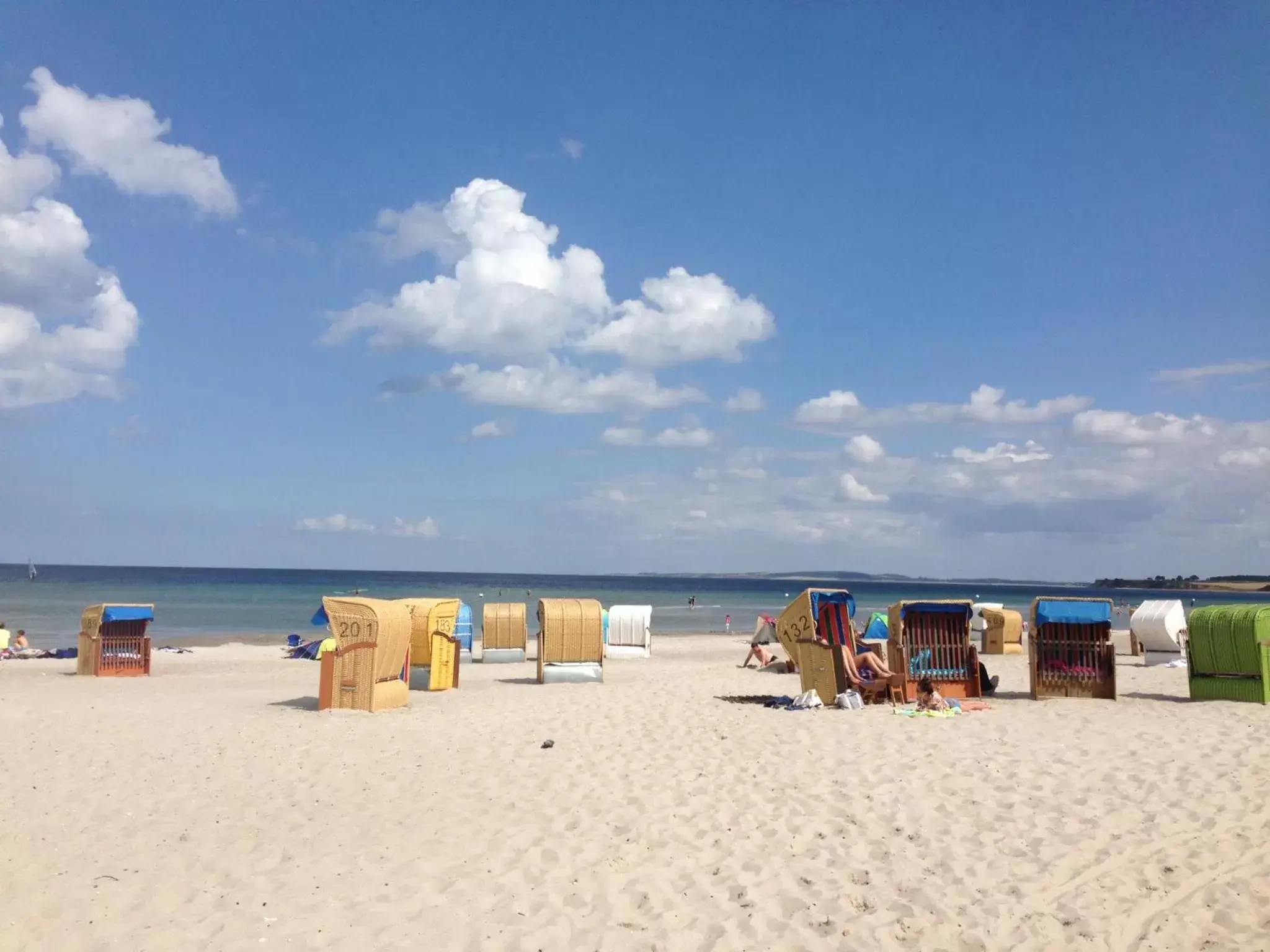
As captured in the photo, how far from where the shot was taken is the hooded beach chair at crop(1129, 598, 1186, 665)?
2123 cm

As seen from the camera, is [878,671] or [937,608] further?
[937,608]

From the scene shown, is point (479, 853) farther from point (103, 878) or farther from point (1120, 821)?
point (1120, 821)

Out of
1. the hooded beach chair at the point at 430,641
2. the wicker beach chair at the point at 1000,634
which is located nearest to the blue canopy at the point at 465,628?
the hooded beach chair at the point at 430,641

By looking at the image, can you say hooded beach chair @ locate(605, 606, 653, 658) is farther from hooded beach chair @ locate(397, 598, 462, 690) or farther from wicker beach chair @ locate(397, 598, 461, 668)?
wicker beach chair @ locate(397, 598, 461, 668)

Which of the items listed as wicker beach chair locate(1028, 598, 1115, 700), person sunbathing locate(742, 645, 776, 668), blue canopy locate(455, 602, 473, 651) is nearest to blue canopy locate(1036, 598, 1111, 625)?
wicker beach chair locate(1028, 598, 1115, 700)

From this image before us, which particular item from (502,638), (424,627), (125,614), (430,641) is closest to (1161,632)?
(502,638)

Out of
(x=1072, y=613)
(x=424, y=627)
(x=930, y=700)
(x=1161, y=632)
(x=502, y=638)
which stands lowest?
(x=930, y=700)

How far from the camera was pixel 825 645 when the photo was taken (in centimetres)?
1352

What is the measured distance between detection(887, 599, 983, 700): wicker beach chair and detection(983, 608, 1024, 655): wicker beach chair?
1277 centimetres

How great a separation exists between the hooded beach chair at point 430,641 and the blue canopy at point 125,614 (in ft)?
21.9

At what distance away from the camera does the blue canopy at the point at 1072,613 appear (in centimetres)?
1417

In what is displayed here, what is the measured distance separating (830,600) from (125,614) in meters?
14.2

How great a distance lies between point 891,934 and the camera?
17.7 ft

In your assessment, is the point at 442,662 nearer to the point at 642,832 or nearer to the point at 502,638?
the point at 502,638
